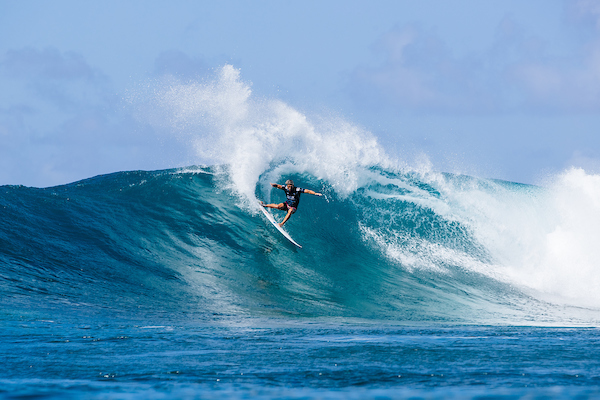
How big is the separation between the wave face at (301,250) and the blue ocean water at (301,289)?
5 cm

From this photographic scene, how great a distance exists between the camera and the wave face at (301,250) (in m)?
8.89

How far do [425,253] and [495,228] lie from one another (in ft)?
9.85

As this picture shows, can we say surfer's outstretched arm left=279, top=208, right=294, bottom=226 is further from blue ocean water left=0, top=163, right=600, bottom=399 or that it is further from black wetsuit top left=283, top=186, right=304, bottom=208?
blue ocean water left=0, top=163, right=600, bottom=399

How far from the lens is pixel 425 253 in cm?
1275

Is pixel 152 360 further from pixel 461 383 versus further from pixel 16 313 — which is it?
pixel 16 313

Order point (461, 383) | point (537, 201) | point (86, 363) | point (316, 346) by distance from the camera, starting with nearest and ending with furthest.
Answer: point (461, 383)
point (86, 363)
point (316, 346)
point (537, 201)

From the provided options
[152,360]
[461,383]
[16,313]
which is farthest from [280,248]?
[461,383]

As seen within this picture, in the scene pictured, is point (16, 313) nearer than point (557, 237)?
Yes

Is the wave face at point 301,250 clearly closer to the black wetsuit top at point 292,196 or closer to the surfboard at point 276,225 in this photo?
the surfboard at point 276,225

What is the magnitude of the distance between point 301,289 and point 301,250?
2.11 metres

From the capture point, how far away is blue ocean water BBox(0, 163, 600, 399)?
4.22 m

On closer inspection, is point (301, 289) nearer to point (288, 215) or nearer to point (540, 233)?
point (288, 215)

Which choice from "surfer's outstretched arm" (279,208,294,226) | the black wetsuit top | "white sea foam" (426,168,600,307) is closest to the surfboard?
"surfer's outstretched arm" (279,208,294,226)

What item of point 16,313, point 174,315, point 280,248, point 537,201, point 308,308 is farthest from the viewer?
point 537,201
